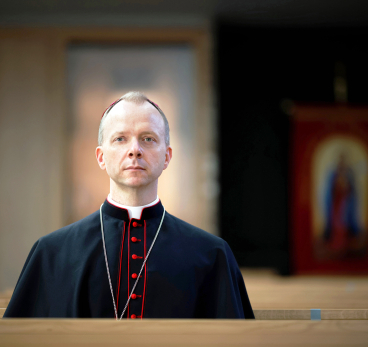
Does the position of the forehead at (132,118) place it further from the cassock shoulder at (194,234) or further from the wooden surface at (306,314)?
the wooden surface at (306,314)

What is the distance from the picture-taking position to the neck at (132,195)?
140 cm

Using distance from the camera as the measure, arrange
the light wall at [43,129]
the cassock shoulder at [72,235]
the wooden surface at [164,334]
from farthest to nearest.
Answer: the light wall at [43,129], the cassock shoulder at [72,235], the wooden surface at [164,334]

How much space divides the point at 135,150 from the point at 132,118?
11 centimetres

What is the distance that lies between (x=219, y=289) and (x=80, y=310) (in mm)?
443

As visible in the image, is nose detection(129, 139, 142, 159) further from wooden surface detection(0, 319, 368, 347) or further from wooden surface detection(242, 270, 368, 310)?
wooden surface detection(242, 270, 368, 310)

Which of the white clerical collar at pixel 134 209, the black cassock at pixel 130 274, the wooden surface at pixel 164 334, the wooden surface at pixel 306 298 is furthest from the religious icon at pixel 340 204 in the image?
the wooden surface at pixel 164 334

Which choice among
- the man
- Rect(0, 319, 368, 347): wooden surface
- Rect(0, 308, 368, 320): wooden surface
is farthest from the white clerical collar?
Rect(0, 308, 368, 320): wooden surface

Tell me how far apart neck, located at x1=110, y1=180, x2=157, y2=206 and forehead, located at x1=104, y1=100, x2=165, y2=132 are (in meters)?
0.19

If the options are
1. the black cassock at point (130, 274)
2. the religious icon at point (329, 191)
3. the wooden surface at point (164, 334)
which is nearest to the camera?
the wooden surface at point (164, 334)

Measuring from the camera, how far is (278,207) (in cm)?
584

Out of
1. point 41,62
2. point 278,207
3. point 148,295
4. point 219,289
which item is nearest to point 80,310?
point 148,295

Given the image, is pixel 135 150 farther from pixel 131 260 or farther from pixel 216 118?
pixel 216 118

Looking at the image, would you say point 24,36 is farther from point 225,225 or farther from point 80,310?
point 80,310

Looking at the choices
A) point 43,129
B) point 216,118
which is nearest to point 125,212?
point 216,118
